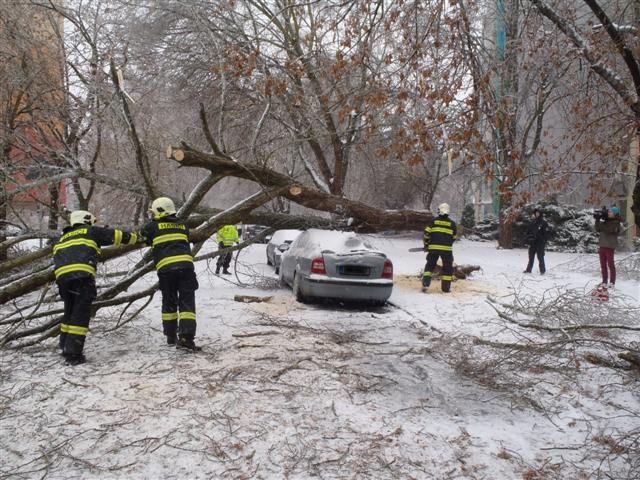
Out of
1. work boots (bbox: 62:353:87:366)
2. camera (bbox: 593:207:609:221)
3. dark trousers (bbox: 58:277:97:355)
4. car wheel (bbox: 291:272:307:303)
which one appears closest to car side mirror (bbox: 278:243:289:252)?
car wheel (bbox: 291:272:307:303)

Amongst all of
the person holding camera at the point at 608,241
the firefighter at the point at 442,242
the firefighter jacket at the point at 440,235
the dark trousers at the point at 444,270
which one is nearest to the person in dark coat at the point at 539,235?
Result: the person holding camera at the point at 608,241

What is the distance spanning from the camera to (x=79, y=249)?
5.00 metres

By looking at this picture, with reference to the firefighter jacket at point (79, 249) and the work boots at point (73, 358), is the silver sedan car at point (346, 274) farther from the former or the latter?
the work boots at point (73, 358)

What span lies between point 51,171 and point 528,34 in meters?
7.75

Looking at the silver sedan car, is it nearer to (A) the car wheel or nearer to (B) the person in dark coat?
(A) the car wheel

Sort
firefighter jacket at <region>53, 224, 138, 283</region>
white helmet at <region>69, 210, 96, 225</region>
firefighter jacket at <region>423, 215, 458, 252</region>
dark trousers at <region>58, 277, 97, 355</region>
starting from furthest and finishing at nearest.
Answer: firefighter jacket at <region>423, 215, 458, 252</region> < white helmet at <region>69, 210, 96, 225</region> < firefighter jacket at <region>53, 224, 138, 283</region> < dark trousers at <region>58, 277, 97, 355</region>

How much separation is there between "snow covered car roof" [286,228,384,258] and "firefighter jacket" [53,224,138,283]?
3.61 meters

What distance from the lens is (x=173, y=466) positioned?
301 centimetres

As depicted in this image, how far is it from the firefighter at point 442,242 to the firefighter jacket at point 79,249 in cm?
592

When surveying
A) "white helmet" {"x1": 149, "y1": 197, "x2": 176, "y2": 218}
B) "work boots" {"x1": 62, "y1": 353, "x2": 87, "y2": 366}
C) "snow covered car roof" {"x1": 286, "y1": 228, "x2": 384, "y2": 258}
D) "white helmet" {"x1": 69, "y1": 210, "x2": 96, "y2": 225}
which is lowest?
"work boots" {"x1": 62, "y1": 353, "x2": 87, "y2": 366}

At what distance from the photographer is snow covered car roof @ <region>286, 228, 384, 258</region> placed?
26.8ft

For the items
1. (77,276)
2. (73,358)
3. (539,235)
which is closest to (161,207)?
(77,276)

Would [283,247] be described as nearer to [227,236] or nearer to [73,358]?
[227,236]

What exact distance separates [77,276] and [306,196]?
3382 mm
